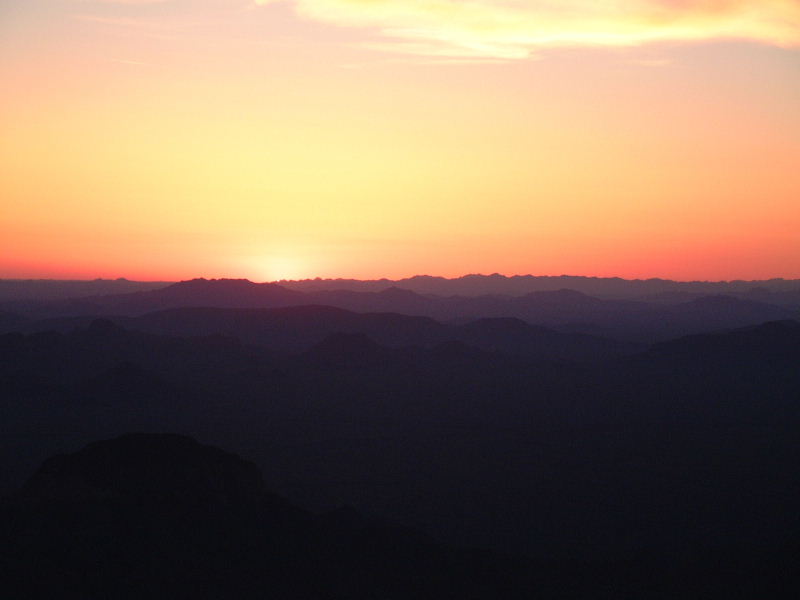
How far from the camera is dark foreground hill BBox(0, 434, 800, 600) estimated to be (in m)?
30.5

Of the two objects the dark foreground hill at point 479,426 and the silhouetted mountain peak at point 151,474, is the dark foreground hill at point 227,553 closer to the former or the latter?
the silhouetted mountain peak at point 151,474

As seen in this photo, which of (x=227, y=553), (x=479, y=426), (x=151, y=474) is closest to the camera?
(x=227, y=553)

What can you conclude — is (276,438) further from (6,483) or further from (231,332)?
(231,332)

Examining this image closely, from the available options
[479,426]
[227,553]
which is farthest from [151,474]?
[479,426]

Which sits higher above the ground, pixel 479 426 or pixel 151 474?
pixel 151 474

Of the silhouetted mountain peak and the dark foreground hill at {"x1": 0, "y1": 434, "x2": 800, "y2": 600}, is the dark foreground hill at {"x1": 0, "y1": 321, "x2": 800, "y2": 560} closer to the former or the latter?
the dark foreground hill at {"x1": 0, "y1": 434, "x2": 800, "y2": 600}

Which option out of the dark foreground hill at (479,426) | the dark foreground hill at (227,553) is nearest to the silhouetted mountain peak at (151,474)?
the dark foreground hill at (227,553)

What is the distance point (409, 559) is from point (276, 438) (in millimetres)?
49075

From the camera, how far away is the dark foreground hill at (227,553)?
30469 millimetres

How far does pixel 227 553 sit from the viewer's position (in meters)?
34.0

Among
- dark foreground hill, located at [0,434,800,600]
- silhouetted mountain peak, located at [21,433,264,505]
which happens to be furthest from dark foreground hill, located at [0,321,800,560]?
silhouetted mountain peak, located at [21,433,264,505]

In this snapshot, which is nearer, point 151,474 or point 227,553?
point 227,553

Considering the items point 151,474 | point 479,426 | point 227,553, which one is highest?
point 151,474

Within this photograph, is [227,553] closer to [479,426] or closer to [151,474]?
[151,474]
